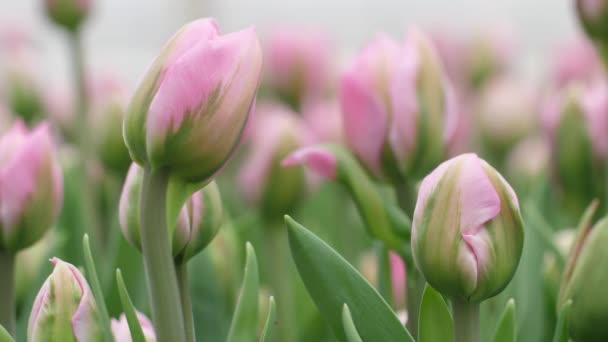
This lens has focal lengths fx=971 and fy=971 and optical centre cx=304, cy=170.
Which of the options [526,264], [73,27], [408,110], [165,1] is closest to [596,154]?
[526,264]

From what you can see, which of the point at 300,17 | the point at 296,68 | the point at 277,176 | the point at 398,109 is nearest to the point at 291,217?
the point at 398,109

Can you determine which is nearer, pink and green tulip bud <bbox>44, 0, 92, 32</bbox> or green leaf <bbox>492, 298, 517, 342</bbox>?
green leaf <bbox>492, 298, 517, 342</bbox>

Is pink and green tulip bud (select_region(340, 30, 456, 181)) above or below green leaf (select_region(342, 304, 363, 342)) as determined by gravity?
above

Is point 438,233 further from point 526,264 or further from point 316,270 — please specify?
point 526,264

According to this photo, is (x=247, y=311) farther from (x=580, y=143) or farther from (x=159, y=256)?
(x=580, y=143)

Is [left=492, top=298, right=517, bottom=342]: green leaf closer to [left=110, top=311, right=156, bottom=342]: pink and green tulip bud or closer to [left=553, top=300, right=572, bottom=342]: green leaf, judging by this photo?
[left=553, top=300, right=572, bottom=342]: green leaf

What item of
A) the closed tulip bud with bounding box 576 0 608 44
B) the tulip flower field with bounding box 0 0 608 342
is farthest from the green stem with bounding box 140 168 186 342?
the closed tulip bud with bounding box 576 0 608 44

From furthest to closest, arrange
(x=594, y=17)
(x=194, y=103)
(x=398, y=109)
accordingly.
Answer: (x=594, y=17), (x=398, y=109), (x=194, y=103)
